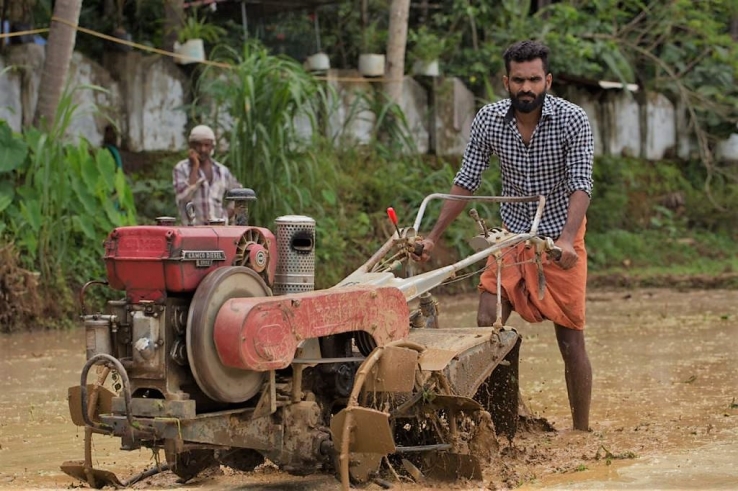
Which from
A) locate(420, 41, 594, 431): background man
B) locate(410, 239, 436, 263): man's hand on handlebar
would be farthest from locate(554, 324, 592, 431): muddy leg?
locate(410, 239, 436, 263): man's hand on handlebar

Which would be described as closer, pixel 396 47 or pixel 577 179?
pixel 577 179

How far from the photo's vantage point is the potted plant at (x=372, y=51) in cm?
1392

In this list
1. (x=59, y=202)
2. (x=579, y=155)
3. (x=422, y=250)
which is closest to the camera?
(x=422, y=250)

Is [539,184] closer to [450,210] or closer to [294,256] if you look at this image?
[450,210]

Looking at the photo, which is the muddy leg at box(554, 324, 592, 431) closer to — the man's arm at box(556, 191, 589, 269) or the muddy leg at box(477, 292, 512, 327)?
the muddy leg at box(477, 292, 512, 327)

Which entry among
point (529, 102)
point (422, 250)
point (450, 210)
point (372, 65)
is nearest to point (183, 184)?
point (450, 210)

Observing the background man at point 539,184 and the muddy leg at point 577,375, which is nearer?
the background man at point 539,184

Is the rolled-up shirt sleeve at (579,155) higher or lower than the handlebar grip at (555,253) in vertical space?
higher

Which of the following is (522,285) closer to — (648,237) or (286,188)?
(286,188)

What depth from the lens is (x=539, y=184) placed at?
6.13 meters

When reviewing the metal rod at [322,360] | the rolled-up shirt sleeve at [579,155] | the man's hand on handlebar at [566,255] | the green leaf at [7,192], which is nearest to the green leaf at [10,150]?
the green leaf at [7,192]

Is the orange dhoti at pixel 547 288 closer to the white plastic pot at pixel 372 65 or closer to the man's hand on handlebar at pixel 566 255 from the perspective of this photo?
the man's hand on handlebar at pixel 566 255

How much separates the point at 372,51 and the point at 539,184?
8.64m

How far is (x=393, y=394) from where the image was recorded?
493 cm
